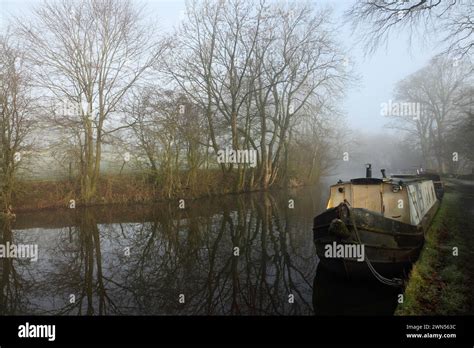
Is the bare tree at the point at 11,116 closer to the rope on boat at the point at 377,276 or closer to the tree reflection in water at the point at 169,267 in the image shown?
the tree reflection in water at the point at 169,267

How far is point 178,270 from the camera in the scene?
4715mm

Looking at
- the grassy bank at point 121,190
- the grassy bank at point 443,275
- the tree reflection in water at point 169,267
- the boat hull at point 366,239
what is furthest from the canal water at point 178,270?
the grassy bank at point 121,190

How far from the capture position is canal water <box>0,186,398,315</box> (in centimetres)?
360

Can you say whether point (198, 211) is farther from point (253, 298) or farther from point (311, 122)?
point (253, 298)

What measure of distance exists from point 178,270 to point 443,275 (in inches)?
144

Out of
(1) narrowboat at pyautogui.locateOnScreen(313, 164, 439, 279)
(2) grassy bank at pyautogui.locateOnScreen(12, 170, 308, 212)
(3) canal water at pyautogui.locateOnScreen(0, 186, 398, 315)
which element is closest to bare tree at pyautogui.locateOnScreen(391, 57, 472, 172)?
(1) narrowboat at pyautogui.locateOnScreen(313, 164, 439, 279)

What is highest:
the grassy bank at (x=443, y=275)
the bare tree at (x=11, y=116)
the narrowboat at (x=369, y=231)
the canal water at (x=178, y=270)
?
the bare tree at (x=11, y=116)

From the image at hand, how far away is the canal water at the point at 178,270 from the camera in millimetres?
3600

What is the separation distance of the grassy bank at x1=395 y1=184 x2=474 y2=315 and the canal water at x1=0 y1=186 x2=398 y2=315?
433 mm

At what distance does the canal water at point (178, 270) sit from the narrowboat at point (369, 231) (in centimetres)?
33

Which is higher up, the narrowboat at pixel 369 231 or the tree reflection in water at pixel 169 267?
the narrowboat at pixel 369 231

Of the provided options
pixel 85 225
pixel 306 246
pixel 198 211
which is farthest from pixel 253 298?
pixel 198 211

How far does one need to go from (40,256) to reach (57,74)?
19.8ft

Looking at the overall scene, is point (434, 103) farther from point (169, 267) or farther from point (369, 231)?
point (169, 267)
